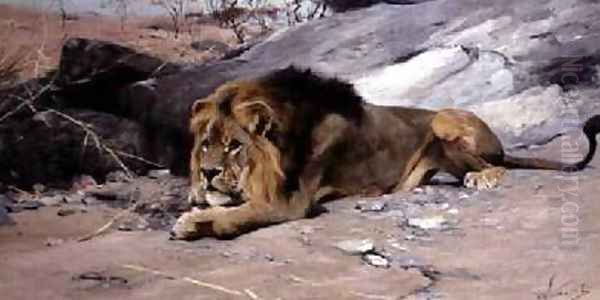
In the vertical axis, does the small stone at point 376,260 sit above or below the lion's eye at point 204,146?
below

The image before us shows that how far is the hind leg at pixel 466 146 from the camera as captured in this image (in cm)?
730

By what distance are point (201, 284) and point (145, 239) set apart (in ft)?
3.49

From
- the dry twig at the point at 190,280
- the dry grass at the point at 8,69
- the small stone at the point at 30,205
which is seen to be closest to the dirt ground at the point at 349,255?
the dry twig at the point at 190,280

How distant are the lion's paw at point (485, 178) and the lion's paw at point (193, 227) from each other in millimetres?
1714

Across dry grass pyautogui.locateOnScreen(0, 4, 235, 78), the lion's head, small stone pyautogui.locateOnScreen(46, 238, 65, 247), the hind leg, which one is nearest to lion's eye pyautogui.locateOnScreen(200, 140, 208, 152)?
the lion's head

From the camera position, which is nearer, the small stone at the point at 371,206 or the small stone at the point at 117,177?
the small stone at the point at 371,206

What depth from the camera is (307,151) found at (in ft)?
22.5

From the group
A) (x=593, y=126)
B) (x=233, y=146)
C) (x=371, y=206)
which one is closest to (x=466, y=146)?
(x=593, y=126)

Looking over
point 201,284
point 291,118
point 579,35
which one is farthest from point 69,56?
point 201,284

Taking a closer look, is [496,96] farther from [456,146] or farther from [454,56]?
[456,146]

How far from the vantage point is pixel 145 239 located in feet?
19.9

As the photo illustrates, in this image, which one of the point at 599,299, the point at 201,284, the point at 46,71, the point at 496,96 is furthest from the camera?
the point at 46,71

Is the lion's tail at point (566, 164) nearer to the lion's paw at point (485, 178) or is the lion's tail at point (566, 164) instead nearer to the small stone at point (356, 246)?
the lion's paw at point (485, 178)

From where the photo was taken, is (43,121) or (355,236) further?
(43,121)
